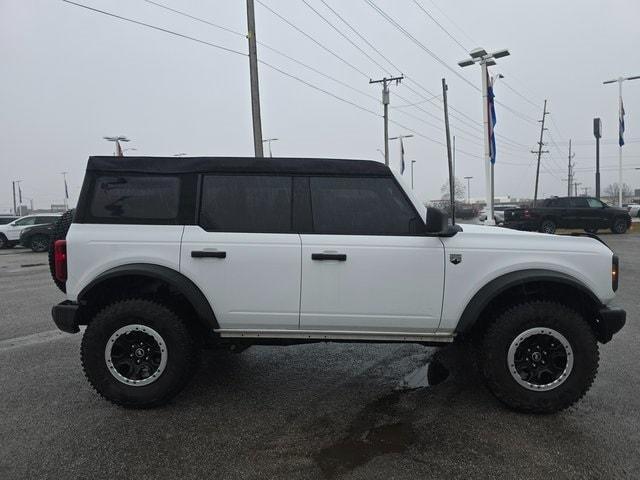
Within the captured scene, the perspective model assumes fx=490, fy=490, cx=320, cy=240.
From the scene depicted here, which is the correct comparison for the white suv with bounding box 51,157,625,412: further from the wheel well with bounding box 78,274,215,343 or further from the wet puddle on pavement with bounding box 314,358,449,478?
the wet puddle on pavement with bounding box 314,358,449,478

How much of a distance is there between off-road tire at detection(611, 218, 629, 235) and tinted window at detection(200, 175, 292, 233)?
23.0 meters

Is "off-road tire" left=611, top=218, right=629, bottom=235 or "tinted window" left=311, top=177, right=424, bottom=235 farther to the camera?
"off-road tire" left=611, top=218, right=629, bottom=235

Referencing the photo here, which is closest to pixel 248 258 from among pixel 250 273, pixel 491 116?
pixel 250 273

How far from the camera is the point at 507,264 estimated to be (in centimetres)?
363

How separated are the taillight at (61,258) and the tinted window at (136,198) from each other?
325 millimetres

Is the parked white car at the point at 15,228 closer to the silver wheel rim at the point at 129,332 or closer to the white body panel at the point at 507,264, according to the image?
the silver wheel rim at the point at 129,332

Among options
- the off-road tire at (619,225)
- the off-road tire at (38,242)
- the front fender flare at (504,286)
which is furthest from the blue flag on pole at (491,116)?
the off-road tire at (38,242)

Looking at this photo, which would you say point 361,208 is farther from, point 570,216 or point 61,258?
point 570,216

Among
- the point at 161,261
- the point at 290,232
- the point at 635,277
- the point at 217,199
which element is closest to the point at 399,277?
the point at 290,232

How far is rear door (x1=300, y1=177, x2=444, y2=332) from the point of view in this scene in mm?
3637

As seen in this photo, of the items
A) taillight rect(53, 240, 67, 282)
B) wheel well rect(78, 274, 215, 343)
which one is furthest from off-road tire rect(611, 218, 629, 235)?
taillight rect(53, 240, 67, 282)

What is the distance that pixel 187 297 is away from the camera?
3.64 m

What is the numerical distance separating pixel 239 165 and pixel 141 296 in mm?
1292

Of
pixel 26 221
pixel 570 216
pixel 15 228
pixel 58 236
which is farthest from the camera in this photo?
pixel 26 221
